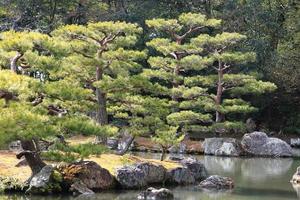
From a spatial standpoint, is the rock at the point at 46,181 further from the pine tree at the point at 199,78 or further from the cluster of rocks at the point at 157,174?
the pine tree at the point at 199,78

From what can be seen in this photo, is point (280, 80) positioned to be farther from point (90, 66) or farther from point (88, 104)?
point (88, 104)

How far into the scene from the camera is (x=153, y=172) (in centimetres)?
1373

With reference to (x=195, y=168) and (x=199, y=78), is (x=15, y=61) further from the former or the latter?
(x=199, y=78)

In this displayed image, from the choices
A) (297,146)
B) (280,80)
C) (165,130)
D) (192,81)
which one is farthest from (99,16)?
(165,130)

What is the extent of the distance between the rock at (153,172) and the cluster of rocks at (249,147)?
358 inches

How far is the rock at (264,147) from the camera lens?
2294 centimetres

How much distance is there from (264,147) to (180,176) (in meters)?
9.72

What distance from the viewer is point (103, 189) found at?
41.1 ft

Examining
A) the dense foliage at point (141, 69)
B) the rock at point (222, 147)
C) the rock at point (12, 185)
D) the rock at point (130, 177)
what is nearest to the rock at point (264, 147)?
the rock at point (222, 147)

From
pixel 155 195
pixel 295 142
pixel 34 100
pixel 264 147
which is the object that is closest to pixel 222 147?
pixel 264 147

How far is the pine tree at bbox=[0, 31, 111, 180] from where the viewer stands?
1012 centimetres

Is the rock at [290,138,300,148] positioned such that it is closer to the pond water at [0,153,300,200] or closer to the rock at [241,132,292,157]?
the rock at [241,132,292,157]

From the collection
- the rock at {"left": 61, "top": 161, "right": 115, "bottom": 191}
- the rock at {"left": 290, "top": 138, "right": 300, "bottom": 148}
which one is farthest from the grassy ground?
the rock at {"left": 290, "top": 138, "right": 300, "bottom": 148}

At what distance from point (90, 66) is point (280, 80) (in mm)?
14933
